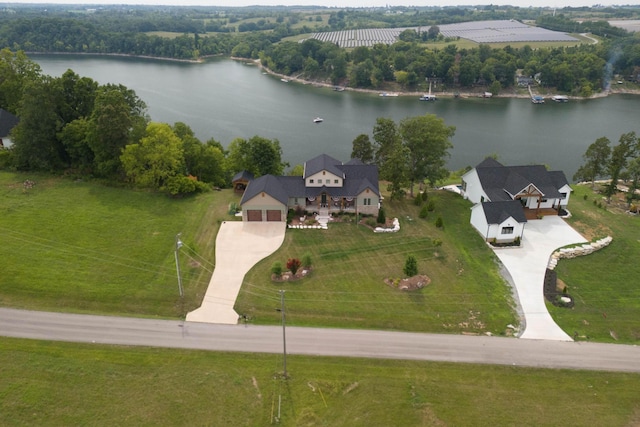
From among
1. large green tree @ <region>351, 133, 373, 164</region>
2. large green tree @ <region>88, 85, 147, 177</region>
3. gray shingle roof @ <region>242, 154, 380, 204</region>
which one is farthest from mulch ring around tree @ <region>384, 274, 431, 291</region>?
large green tree @ <region>88, 85, 147, 177</region>

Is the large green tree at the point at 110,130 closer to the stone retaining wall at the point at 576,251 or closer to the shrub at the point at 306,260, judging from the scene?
the shrub at the point at 306,260

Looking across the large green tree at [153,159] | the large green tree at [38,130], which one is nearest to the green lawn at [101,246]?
the large green tree at [153,159]

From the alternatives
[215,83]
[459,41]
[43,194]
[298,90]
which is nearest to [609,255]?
[43,194]

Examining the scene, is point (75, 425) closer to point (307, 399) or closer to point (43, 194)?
point (307, 399)

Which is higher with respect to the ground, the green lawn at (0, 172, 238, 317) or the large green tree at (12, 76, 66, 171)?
the large green tree at (12, 76, 66, 171)

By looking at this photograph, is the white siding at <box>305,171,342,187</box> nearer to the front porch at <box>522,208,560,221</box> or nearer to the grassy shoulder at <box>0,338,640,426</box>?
the front porch at <box>522,208,560,221</box>
